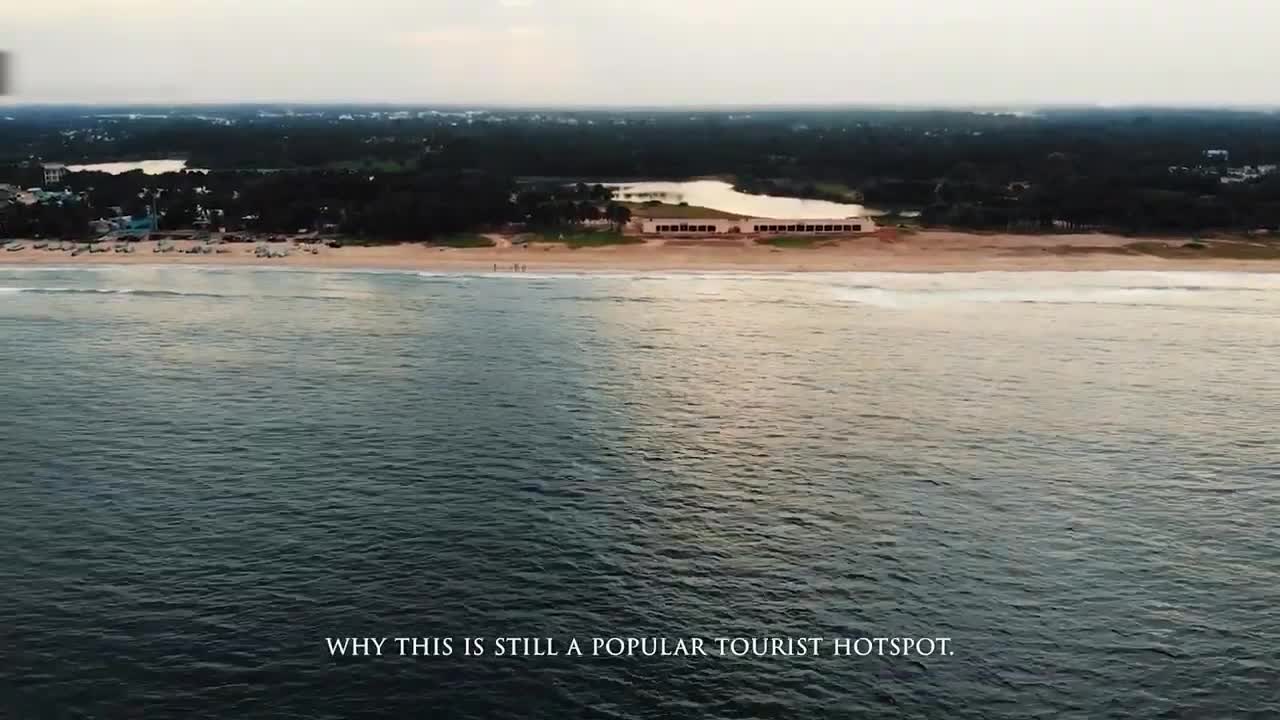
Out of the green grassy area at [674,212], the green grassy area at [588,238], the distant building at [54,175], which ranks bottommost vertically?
the green grassy area at [588,238]

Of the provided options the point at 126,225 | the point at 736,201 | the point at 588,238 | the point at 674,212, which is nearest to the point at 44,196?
the point at 126,225

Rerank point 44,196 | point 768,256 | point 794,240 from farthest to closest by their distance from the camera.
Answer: point 44,196 → point 794,240 → point 768,256

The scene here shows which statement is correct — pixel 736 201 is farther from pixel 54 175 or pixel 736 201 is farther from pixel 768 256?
pixel 54 175

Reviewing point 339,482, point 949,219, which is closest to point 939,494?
point 339,482

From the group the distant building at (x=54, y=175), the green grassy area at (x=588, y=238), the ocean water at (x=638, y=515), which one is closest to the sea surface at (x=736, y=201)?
the green grassy area at (x=588, y=238)

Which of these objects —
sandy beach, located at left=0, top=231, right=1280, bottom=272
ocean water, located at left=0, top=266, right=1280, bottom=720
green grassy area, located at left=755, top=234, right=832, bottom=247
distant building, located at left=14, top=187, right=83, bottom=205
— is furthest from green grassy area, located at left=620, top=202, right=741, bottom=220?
distant building, located at left=14, top=187, right=83, bottom=205

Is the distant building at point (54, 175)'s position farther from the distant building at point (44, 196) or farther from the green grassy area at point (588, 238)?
the green grassy area at point (588, 238)
